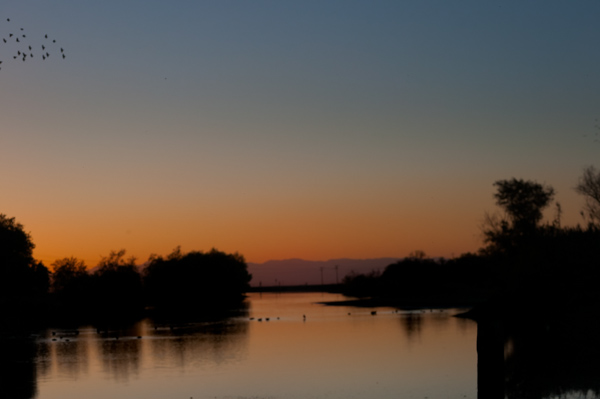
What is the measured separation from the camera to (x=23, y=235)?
409 feet

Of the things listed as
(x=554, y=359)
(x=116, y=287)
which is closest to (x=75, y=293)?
(x=116, y=287)

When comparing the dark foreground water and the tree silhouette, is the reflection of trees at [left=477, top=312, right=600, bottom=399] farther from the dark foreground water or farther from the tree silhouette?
the tree silhouette

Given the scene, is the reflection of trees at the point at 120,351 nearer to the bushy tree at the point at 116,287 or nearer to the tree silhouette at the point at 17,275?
the tree silhouette at the point at 17,275

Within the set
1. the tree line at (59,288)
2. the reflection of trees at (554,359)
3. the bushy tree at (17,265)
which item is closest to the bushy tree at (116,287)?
the tree line at (59,288)

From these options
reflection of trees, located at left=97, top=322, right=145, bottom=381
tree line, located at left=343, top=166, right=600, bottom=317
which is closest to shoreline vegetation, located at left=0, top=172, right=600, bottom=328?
tree line, located at left=343, top=166, right=600, bottom=317

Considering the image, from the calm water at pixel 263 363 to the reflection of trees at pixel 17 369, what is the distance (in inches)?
13.5

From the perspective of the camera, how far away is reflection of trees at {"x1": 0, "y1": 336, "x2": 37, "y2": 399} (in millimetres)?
37656

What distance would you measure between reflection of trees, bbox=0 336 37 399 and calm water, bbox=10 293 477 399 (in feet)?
1.12

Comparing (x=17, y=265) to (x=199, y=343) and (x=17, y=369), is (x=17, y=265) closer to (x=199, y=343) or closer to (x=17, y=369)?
(x=199, y=343)

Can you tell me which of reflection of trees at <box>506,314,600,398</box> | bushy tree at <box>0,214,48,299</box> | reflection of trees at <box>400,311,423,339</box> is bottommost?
reflection of trees at <box>400,311,423,339</box>

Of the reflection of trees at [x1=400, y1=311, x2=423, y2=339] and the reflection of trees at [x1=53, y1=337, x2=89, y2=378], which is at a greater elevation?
the reflection of trees at [x1=53, y1=337, x2=89, y2=378]

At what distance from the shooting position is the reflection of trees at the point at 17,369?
37.7 m

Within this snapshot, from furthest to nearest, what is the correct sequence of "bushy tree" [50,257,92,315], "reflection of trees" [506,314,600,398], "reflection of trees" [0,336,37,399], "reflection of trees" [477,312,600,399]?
"bushy tree" [50,257,92,315]
"reflection of trees" [0,336,37,399]
"reflection of trees" [506,314,600,398]
"reflection of trees" [477,312,600,399]

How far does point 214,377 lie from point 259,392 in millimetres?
7543
